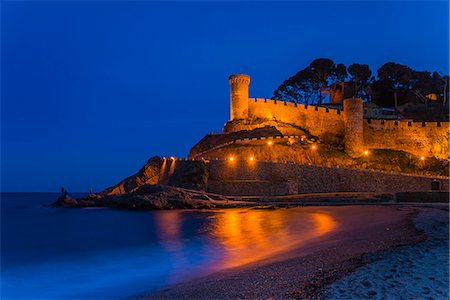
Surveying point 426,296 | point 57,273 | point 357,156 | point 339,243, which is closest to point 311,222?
point 339,243

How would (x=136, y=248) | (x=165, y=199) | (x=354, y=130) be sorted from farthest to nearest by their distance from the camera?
(x=354, y=130), (x=165, y=199), (x=136, y=248)

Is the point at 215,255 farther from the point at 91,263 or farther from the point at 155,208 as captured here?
the point at 155,208

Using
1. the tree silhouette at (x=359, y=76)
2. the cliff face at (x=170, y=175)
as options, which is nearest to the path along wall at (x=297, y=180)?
the cliff face at (x=170, y=175)

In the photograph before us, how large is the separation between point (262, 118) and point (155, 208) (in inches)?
684

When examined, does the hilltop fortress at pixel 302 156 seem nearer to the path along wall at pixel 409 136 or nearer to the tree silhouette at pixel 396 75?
the path along wall at pixel 409 136

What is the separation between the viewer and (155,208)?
28.4m

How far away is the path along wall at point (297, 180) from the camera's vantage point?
1104 inches

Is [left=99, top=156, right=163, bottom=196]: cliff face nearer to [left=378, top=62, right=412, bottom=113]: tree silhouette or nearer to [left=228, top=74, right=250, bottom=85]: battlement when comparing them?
[left=228, top=74, right=250, bottom=85]: battlement

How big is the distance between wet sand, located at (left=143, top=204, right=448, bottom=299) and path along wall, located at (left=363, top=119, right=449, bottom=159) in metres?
25.4

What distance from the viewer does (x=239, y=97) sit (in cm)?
4188

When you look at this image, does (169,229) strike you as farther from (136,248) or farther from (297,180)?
(297,180)

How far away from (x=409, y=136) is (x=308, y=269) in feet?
109

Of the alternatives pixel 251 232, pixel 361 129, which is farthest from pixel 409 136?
pixel 251 232

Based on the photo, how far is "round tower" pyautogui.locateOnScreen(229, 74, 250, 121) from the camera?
41719 mm
